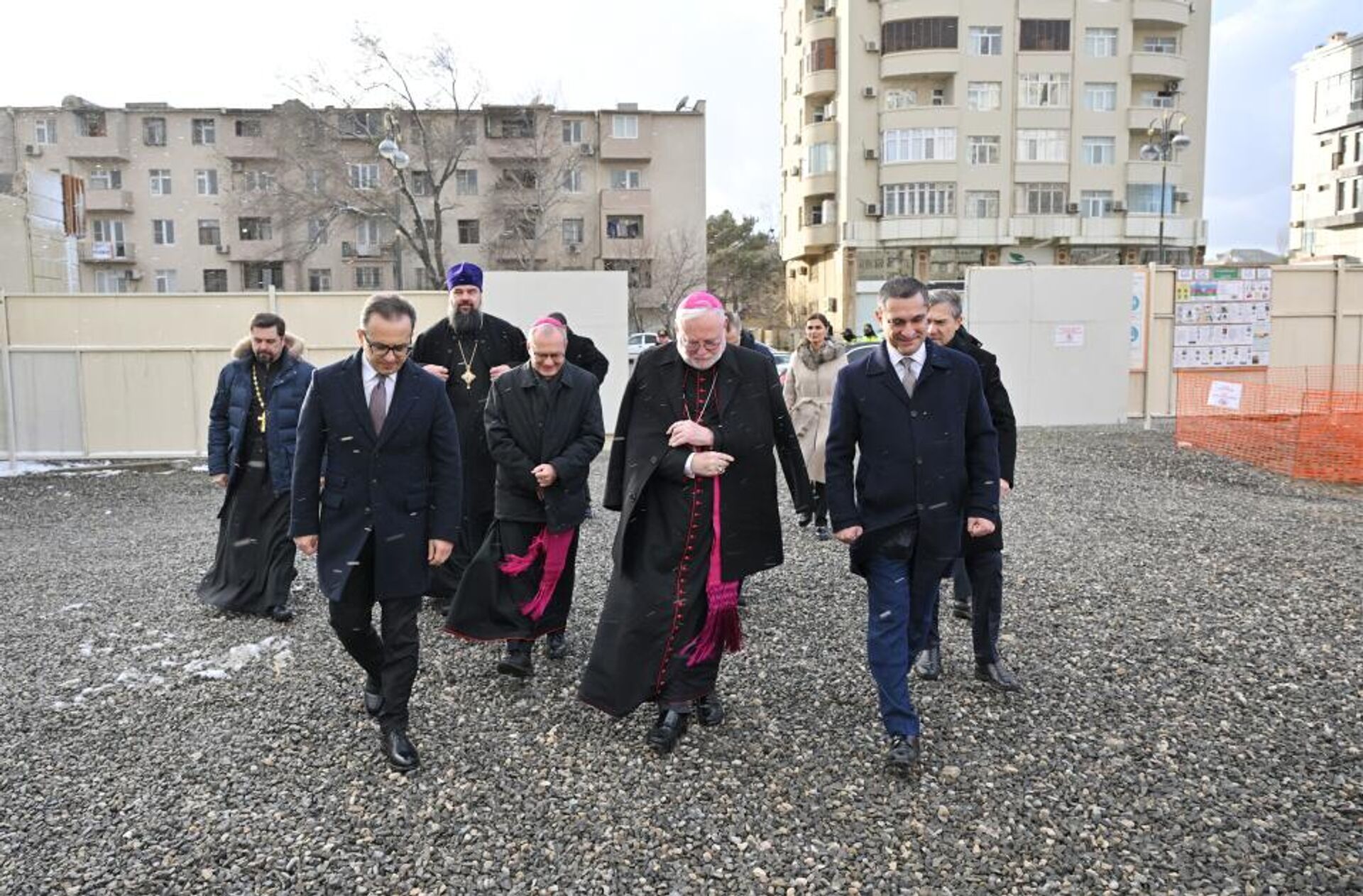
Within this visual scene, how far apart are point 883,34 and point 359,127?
2581 centimetres

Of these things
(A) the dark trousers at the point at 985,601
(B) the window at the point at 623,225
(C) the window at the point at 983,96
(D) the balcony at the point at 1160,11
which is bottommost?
(A) the dark trousers at the point at 985,601

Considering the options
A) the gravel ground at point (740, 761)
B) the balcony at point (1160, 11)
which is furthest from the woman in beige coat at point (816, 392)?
the balcony at point (1160, 11)

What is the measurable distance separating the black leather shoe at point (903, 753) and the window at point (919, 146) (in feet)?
160

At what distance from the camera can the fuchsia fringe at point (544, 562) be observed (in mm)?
5188

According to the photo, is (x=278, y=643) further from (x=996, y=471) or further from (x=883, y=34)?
(x=883, y=34)

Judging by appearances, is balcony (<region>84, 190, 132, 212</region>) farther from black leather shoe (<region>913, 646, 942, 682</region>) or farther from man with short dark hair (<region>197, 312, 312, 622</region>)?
black leather shoe (<region>913, 646, 942, 682</region>)

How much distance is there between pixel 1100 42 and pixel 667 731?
53892 millimetres

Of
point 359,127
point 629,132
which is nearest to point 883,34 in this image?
point 629,132

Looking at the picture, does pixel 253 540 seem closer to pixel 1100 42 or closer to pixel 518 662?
pixel 518 662

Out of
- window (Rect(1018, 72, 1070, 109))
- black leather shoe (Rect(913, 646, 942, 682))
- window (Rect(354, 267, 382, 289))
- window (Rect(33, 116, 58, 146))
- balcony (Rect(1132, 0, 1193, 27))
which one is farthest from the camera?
window (Rect(33, 116, 58, 146))

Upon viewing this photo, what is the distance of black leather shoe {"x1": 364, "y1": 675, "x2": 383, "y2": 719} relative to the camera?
15.0ft

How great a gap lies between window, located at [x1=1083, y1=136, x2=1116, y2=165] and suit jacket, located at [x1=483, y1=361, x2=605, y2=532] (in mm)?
50714

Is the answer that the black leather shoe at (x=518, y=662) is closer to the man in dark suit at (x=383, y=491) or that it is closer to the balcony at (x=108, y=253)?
the man in dark suit at (x=383, y=491)

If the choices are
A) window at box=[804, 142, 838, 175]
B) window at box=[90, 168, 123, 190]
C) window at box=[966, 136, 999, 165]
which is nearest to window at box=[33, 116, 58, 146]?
window at box=[90, 168, 123, 190]
